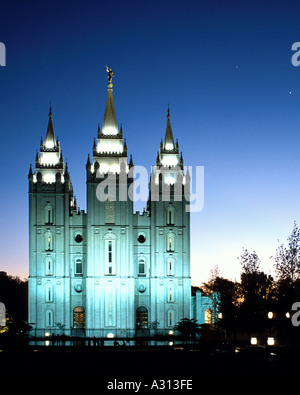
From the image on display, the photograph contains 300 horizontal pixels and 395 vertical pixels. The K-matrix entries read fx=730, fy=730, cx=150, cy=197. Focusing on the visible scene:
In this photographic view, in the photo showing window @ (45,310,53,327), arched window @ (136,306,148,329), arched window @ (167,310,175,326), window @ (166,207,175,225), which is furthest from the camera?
window @ (166,207,175,225)

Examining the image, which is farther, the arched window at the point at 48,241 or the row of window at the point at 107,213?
the row of window at the point at 107,213

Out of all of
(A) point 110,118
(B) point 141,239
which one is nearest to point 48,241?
(B) point 141,239

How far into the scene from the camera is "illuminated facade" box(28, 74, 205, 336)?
7894 cm

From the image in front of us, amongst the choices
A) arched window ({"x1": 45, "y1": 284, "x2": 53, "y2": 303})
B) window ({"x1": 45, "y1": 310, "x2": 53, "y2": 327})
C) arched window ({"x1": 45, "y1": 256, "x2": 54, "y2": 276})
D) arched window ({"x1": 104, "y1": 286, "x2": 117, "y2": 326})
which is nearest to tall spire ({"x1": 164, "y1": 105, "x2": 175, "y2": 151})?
arched window ({"x1": 104, "y1": 286, "x2": 117, "y2": 326})

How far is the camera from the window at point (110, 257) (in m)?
79.4

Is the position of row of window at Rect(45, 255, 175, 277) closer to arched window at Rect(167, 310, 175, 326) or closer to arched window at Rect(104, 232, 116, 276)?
arched window at Rect(104, 232, 116, 276)

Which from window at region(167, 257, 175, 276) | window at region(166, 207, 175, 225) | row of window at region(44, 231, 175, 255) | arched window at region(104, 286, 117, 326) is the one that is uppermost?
window at region(166, 207, 175, 225)

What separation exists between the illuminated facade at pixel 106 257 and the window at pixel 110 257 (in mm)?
109

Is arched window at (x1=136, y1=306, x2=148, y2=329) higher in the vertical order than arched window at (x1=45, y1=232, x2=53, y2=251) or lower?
lower

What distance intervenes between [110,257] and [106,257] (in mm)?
447

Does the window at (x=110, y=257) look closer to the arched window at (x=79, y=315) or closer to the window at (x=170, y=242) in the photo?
the arched window at (x=79, y=315)

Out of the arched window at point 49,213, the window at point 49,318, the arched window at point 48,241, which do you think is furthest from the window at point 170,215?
the window at point 49,318

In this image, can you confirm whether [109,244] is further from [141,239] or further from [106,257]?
[141,239]

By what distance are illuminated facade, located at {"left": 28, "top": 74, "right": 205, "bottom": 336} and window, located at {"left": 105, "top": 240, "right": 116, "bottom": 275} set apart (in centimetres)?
11
